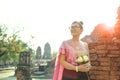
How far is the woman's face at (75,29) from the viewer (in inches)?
135

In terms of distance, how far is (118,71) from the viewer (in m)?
5.18

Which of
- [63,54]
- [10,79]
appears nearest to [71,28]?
[63,54]

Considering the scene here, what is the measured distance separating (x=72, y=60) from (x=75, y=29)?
384 mm

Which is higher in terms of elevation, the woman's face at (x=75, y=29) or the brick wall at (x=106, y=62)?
the woman's face at (x=75, y=29)

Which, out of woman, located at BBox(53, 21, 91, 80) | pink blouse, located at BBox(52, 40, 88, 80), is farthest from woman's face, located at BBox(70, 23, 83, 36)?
pink blouse, located at BBox(52, 40, 88, 80)

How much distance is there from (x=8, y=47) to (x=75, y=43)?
38039mm

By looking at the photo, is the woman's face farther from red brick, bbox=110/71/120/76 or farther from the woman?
red brick, bbox=110/71/120/76

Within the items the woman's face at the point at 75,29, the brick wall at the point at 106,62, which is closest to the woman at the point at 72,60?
the woman's face at the point at 75,29

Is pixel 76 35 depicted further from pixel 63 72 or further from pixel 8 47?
pixel 8 47

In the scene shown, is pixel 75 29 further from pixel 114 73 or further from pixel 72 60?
pixel 114 73

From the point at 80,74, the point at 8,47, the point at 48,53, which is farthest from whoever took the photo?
the point at 48,53

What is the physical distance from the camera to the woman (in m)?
3.33

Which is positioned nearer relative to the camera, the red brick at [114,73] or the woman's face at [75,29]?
the woman's face at [75,29]

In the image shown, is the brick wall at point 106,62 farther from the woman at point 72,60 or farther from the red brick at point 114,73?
the woman at point 72,60
